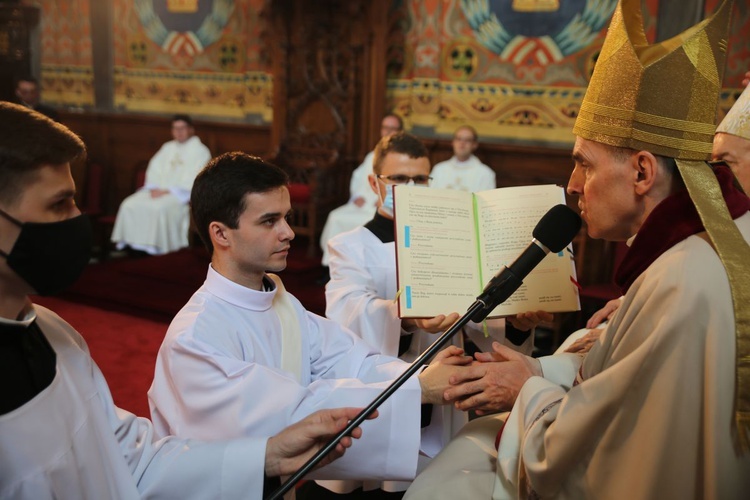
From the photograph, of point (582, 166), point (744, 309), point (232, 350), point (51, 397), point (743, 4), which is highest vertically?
point (743, 4)

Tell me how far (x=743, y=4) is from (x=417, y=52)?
140 inches

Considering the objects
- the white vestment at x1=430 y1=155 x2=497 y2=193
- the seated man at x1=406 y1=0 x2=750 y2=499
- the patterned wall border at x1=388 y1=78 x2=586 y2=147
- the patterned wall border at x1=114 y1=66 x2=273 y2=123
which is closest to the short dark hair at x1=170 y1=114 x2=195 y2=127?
the patterned wall border at x1=114 y1=66 x2=273 y2=123

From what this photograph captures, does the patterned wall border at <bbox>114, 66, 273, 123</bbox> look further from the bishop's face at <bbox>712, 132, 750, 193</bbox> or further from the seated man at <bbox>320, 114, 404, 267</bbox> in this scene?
the bishop's face at <bbox>712, 132, 750, 193</bbox>

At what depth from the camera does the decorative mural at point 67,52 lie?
36.1 ft

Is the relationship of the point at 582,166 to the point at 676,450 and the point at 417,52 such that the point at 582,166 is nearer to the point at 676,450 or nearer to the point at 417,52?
the point at 676,450

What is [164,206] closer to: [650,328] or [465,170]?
[465,170]

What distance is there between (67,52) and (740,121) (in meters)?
10.9

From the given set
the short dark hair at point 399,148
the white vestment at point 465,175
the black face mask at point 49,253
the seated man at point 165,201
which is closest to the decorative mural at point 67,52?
the seated man at point 165,201

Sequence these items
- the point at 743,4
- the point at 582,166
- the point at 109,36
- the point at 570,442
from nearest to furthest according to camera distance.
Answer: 1. the point at 570,442
2. the point at 582,166
3. the point at 743,4
4. the point at 109,36

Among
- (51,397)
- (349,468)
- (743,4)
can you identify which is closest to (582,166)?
(349,468)

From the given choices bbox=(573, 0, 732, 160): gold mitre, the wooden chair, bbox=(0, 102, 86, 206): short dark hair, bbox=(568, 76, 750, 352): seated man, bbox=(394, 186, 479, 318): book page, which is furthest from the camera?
the wooden chair

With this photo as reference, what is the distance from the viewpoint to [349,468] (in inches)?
85.7

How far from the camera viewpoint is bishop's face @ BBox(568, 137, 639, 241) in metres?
1.82

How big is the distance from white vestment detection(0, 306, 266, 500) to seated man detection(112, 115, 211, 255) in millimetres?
7253
